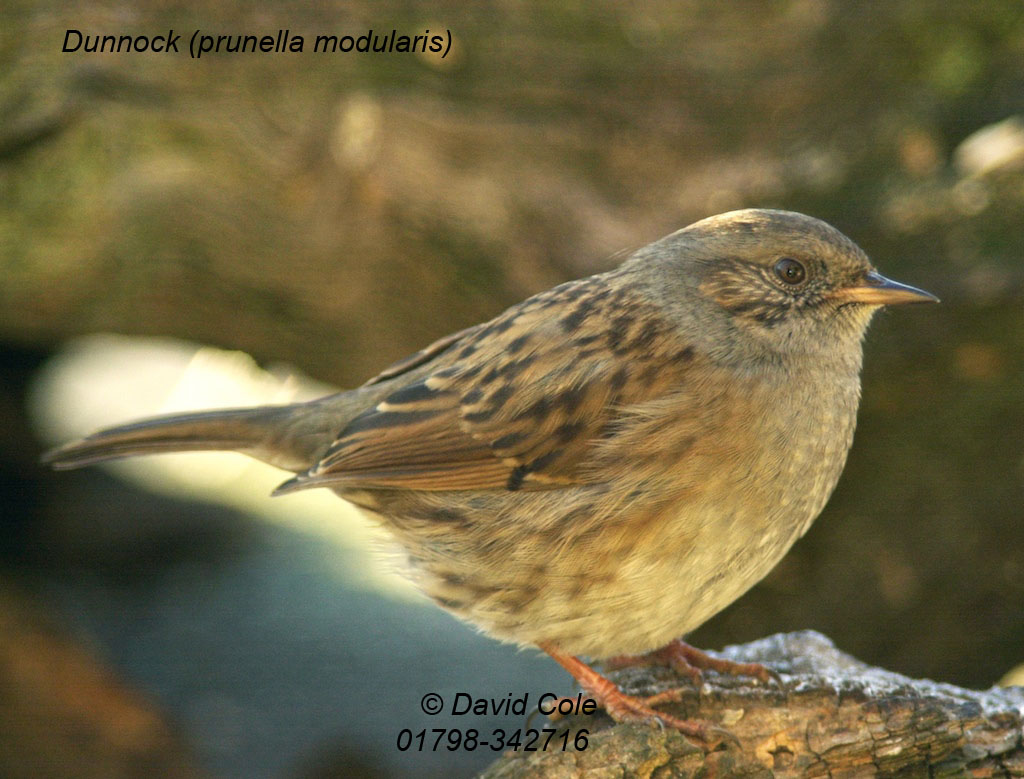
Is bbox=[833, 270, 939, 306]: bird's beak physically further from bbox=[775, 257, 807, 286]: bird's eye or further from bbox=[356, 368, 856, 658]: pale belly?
bbox=[356, 368, 856, 658]: pale belly

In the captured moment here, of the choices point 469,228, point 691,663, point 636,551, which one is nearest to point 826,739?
point 691,663

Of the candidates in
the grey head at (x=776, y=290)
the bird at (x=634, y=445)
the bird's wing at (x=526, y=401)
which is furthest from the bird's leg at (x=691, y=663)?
the grey head at (x=776, y=290)

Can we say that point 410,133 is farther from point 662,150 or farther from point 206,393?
point 206,393

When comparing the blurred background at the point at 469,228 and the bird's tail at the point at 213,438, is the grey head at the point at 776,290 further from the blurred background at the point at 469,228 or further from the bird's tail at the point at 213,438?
the bird's tail at the point at 213,438

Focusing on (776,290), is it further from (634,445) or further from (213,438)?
(213,438)

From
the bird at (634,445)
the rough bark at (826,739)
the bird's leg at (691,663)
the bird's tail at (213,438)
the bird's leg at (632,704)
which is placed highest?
the bird's tail at (213,438)

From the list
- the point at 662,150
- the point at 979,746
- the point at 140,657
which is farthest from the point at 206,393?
the point at 979,746

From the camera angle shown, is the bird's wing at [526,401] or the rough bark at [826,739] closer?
the rough bark at [826,739]
